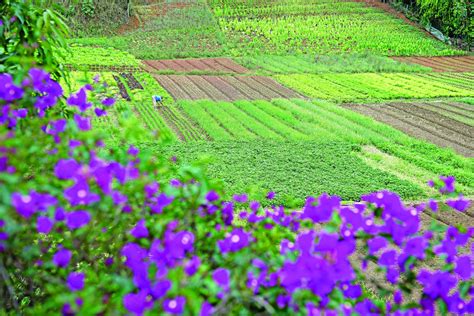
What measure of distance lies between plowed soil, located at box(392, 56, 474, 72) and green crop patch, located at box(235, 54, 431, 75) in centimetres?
88

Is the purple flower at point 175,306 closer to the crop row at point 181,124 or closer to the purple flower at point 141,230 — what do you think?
the purple flower at point 141,230

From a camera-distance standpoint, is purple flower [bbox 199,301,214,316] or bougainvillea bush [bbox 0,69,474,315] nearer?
purple flower [bbox 199,301,214,316]

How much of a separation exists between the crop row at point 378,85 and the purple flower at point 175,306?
16752 mm

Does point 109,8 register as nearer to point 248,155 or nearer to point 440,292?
point 248,155

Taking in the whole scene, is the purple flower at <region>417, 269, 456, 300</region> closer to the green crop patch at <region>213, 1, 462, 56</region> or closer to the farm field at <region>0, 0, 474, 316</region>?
the farm field at <region>0, 0, 474, 316</region>

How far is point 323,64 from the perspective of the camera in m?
23.7

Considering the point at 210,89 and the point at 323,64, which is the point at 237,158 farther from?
the point at 323,64

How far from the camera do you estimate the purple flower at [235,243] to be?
5.97 ft

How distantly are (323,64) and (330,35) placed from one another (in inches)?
225

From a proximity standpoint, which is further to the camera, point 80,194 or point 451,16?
point 451,16

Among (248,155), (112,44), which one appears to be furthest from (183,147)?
(112,44)

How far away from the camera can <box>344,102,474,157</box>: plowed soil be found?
13578 millimetres

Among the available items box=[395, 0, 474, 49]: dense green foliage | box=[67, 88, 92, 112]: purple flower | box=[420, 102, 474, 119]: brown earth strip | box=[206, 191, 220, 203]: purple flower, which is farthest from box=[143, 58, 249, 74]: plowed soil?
box=[206, 191, 220, 203]: purple flower

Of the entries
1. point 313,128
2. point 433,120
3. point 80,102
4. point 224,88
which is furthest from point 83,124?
point 224,88
